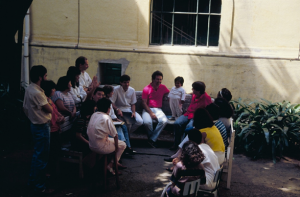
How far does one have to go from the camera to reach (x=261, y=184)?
18.2ft

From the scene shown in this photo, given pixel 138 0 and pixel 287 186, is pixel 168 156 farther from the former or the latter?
pixel 138 0

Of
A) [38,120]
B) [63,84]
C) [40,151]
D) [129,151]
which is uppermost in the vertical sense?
[63,84]

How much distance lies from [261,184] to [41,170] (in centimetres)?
354

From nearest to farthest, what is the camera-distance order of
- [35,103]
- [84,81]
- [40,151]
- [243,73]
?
[35,103] < [40,151] < [84,81] < [243,73]

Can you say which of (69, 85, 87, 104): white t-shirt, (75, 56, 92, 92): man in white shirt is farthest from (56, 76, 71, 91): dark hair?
(75, 56, 92, 92): man in white shirt

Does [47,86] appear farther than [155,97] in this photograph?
No

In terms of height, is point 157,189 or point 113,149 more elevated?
point 113,149

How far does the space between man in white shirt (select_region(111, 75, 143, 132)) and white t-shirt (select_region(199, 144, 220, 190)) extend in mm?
2841

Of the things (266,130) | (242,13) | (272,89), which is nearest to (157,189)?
(266,130)

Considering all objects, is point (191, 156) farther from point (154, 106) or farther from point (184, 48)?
point (184, 48)

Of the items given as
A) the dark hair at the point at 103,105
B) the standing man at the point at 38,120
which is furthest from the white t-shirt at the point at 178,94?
the standing man at the point at 38,120

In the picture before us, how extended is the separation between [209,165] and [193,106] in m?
2.73

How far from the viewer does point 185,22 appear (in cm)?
972

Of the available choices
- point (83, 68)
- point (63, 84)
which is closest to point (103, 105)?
point (63, 84)
